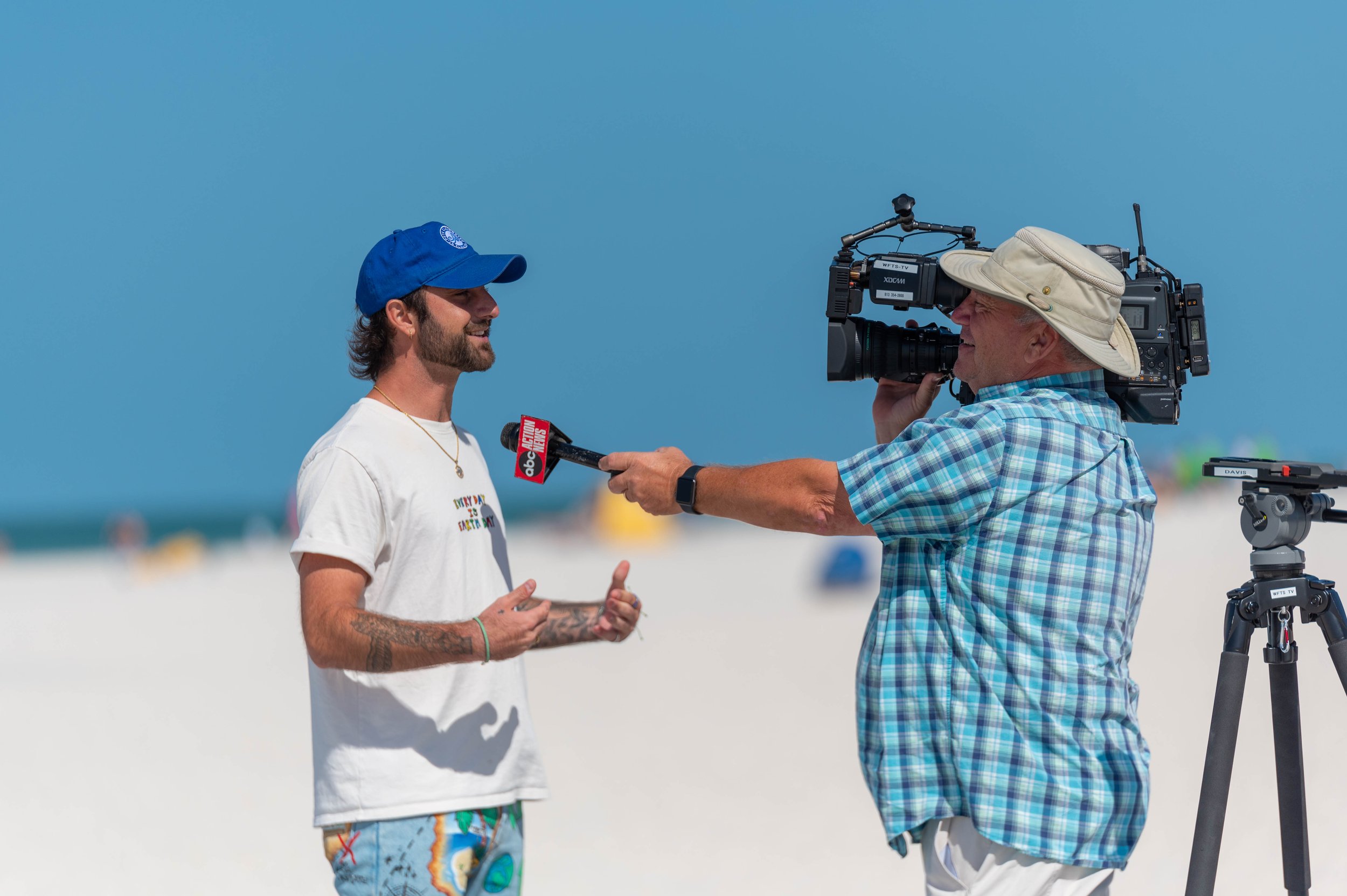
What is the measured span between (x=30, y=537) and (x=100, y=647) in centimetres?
2274

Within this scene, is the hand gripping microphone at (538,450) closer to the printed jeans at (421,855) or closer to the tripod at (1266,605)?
the printed jeans at (421,855)

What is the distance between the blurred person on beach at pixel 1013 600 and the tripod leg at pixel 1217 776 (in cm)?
55

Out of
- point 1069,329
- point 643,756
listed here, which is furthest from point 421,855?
point 643,756

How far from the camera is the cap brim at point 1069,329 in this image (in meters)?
2.15

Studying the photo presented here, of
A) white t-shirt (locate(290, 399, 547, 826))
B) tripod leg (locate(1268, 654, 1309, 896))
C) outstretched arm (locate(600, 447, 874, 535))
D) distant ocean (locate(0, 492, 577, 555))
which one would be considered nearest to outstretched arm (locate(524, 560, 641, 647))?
white t-shirt (locate(290, 399, 547, 826))

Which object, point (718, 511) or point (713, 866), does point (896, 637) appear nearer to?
point (718, 511)

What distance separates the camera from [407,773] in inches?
90.8

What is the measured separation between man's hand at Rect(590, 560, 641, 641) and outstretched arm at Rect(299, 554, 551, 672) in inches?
14.7

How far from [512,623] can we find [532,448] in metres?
0.54

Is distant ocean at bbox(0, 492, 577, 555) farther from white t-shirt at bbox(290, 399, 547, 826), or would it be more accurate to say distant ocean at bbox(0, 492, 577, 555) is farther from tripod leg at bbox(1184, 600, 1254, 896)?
tripod leg at bbox(1184, 600, 1254, 896)

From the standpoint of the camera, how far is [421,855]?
2.30 metres

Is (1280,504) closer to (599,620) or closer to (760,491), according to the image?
(760,491)

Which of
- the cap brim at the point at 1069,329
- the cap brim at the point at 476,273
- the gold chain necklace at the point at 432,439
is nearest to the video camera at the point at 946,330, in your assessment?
the cap brim at the point at 1069,329

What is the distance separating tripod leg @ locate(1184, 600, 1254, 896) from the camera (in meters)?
2.62
